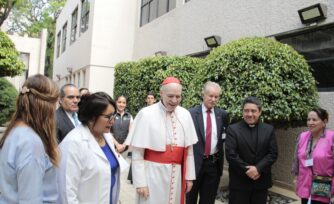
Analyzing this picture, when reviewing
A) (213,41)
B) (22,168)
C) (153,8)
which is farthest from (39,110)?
(153,8)

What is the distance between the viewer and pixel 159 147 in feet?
Answer: 12.8

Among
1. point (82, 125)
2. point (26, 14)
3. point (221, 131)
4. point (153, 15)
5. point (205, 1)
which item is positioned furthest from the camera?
point (26, 14)

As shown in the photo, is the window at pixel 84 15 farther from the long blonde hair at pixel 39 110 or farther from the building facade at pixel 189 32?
the long blonde hair at pixel 39 110

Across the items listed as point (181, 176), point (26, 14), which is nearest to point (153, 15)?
point (181, 176)

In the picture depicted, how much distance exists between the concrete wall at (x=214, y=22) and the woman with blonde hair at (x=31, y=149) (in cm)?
608

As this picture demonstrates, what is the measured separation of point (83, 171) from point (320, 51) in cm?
592

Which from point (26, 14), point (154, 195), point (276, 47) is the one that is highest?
point (26, 14)

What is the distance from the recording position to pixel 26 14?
136 ft

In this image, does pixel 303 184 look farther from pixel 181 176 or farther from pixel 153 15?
pixel 153 15

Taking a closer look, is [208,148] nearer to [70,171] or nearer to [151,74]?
[70,171]

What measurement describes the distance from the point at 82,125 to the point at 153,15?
1285cm

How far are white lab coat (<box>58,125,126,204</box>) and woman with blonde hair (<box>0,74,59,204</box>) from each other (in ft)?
1.17

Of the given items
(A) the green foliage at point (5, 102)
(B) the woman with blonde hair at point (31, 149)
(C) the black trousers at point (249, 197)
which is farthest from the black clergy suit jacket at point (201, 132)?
(A) the green foliage at point (5, 102)

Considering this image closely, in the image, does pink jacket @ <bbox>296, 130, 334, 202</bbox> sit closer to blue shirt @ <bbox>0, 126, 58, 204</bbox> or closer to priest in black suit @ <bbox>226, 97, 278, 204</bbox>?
priest in black suit @ <bbox>226, 97, 278, 204</bbox>
